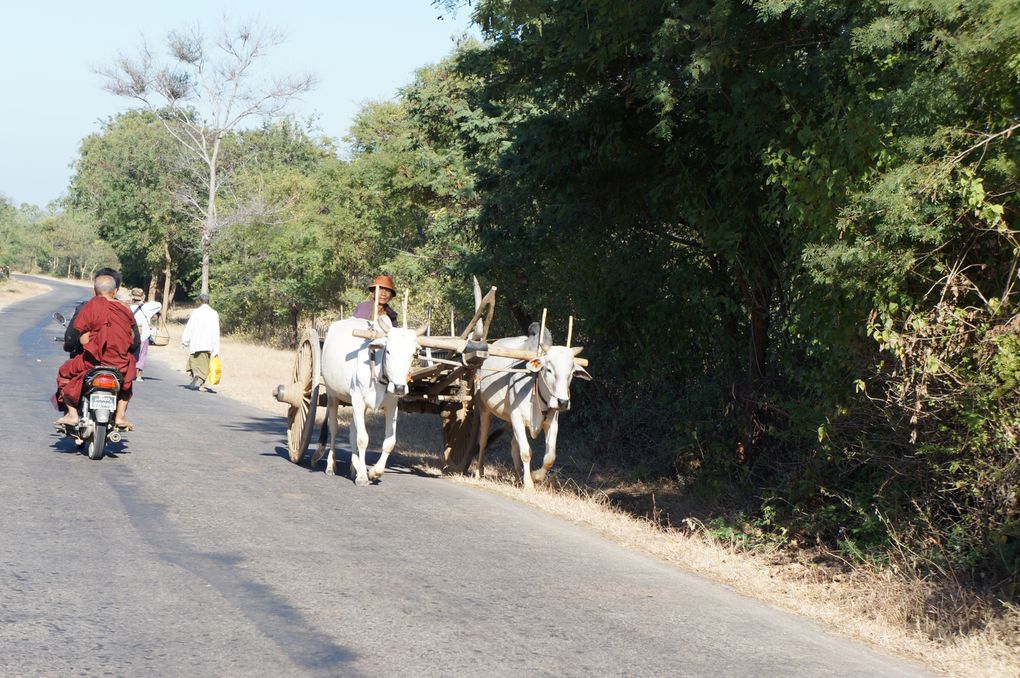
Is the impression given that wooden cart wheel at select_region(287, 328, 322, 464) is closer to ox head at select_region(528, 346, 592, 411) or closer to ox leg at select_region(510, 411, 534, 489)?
ox leg at select_region(510, 411, 534, 489)

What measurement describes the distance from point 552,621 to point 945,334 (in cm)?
398

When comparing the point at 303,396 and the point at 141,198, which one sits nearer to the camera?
the point at 303,396

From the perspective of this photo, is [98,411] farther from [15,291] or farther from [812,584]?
[15,291]

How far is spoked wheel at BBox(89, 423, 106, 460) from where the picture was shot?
1159cm

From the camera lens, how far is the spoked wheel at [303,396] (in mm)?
12896

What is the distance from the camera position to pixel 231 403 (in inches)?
827

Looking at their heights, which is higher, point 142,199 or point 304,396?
point 142,199

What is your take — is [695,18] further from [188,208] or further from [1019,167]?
[188,208]

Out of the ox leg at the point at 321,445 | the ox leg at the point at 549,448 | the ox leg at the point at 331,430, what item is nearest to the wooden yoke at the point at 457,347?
the ox leg at the point at 549,448

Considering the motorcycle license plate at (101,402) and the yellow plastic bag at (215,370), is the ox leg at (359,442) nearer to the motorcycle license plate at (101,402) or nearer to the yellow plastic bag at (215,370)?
the motorcycle license plate at (101,402)

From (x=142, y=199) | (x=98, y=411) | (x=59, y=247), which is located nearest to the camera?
(x=98, y=411)

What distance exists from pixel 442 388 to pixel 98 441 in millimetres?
3771

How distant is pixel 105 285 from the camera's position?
12211 mm

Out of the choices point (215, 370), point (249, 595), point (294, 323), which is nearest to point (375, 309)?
point (249, 595)
